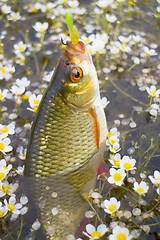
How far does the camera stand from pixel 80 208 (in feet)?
10.4

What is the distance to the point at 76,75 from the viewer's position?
9.48 feet

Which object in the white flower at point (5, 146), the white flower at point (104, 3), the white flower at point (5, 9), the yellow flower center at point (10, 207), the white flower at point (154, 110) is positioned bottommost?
the yellow flower center at point (10, 207)

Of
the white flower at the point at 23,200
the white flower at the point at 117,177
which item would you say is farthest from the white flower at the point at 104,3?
the white flower at the point at 23,200

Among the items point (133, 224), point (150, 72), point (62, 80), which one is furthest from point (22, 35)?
point (133, 224)

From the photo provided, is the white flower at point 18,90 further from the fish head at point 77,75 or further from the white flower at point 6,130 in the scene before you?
the fish head at point 77,75

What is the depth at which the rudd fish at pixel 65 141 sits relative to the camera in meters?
2.93

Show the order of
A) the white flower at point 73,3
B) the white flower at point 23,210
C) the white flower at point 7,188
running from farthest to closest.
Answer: the white flower at point 73,3
the white flower at point 7,188
the white flower at point 23,210

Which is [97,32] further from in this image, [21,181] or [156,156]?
[21,181]

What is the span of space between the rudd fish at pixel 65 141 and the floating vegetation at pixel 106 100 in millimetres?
124

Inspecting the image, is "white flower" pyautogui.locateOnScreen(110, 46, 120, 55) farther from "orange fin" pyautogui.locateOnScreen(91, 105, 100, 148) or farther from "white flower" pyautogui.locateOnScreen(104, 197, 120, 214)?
"white flower" pyautogui.locateOnScreen(104, 197, 120, 214)

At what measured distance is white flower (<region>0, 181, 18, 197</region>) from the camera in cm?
326

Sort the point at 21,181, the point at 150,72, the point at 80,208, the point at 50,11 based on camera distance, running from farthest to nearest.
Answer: the point at 50,11 → the point at 150,72 → the point at 21,181 → the point at 80,208

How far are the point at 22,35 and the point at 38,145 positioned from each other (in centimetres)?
297

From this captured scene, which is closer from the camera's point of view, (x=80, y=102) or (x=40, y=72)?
(x=80, y=102)
